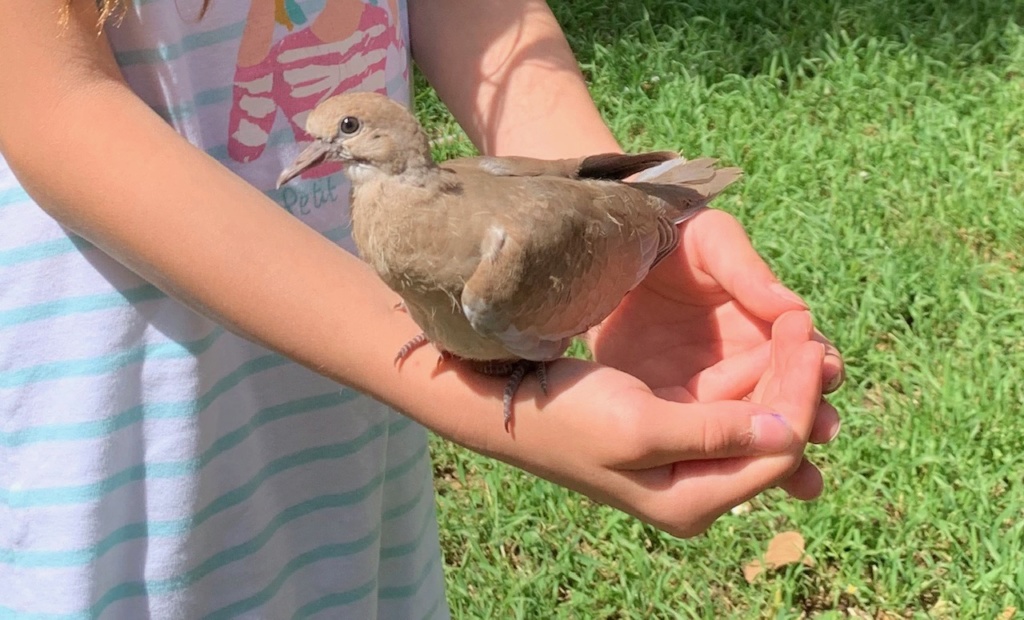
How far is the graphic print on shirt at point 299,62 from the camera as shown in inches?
60.8

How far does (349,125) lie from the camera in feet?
4.90

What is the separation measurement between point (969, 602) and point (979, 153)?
6.45 feet

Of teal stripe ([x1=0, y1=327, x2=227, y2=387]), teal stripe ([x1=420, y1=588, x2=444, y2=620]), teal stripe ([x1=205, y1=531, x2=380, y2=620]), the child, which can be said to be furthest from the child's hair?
teal stripe ([x1=420, y1=588, x2=444, y2=620])

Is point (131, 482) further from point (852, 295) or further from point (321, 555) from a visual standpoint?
point (852, 295)

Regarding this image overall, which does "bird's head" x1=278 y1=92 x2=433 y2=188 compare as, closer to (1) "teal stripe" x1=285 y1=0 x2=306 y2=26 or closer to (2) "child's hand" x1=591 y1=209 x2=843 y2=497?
(1) "teal stripe" x1=285 y1=0 x2=306 y2=26

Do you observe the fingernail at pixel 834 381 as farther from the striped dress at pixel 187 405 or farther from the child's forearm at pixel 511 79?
the striped dress at pixel 187 405

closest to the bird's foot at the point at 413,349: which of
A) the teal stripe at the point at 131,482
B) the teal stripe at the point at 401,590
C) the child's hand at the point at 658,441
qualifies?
the child's hand at the point at 658,441

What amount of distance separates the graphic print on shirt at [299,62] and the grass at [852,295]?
139 cm

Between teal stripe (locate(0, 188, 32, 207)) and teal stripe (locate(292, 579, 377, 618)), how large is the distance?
30.4 inches

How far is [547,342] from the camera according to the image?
157cm

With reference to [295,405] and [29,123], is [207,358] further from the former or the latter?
[29,123]

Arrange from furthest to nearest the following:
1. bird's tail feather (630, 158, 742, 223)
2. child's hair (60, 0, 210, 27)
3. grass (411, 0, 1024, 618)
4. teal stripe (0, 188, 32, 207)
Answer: grass (411, 0, 1024, 618)
bird's tail feather (630, 158, 742, 223)
teal stripe (0, 188, 32, 207)
child's hair (60, 0, 210, 27)

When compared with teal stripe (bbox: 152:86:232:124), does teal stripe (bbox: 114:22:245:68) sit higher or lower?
higher

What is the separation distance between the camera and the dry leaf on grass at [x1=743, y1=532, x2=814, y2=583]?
8.71 feet
